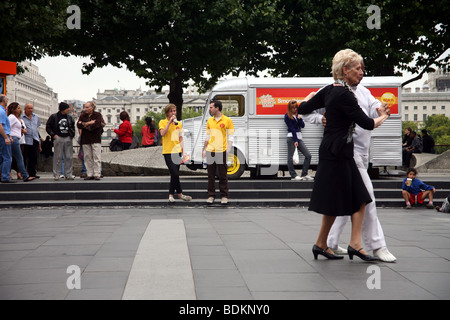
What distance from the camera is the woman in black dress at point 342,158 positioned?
16.9ft

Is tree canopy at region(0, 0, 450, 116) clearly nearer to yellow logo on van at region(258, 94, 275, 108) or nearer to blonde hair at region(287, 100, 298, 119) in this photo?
yellow logo on van at region(258, 94, 275, 108)

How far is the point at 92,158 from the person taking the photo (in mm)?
13797

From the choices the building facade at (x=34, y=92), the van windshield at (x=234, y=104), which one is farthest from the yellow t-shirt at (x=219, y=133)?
the building facade at (x=34, y=92)

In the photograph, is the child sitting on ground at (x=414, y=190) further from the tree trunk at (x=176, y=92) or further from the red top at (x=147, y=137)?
the tree trunk at (x=176, y=92)

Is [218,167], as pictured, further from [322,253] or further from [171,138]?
[322,253]

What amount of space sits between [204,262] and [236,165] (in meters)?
9.84

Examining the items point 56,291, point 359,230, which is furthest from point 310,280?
point 56,291

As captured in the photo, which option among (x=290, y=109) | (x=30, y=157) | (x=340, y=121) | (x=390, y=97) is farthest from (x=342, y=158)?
(x=390, y=97)

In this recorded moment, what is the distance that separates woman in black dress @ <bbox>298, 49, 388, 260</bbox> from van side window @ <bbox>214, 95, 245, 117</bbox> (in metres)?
10.1

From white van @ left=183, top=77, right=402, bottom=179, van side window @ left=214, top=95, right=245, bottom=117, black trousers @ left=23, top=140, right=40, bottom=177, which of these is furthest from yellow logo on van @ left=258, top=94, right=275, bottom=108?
black trousers @ left=23, top=140, right=40, bottom=177

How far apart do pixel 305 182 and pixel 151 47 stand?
13.8 m

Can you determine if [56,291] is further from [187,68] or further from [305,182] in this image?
[187,68]

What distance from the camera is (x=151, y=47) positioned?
25.0 meters

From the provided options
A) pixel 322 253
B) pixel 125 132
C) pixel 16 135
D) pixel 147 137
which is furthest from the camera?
pixel 147 137
